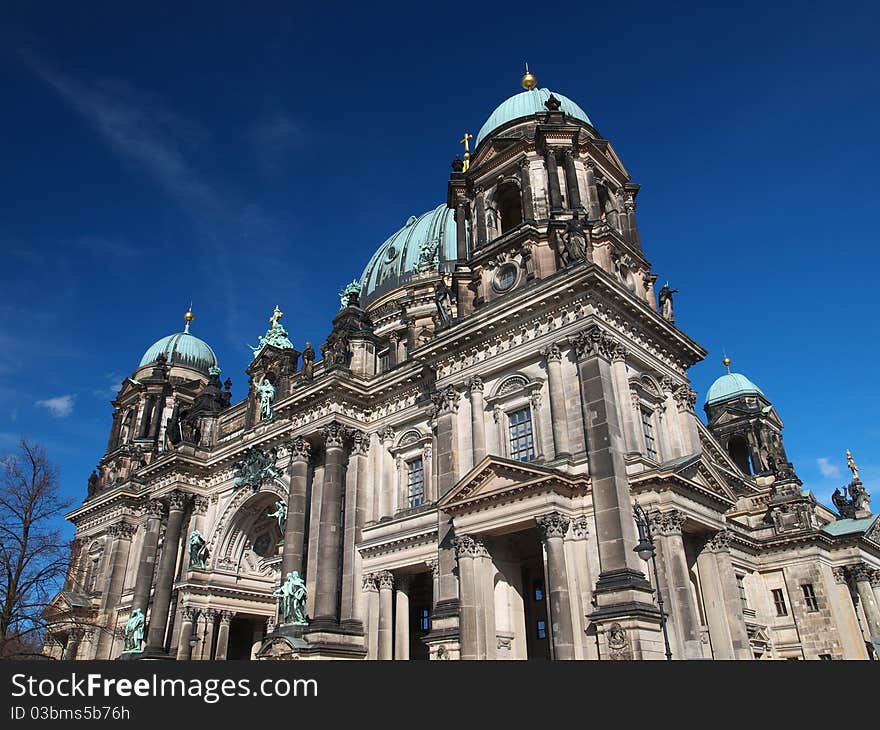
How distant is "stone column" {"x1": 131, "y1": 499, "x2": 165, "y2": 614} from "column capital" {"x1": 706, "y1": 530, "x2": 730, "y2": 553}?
32.6m

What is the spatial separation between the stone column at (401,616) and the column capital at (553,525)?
10377 mm

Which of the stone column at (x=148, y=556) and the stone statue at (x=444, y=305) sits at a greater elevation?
the stone statue at (x=444, y=305)

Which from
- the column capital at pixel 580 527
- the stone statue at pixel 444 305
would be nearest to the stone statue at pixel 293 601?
the column capital at pixel 580 527

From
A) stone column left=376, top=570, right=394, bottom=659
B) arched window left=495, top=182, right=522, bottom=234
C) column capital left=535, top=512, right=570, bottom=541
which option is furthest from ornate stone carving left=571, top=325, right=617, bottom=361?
stone column left=376, top=570, right=394, bottom=659

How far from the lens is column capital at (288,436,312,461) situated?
34875 millimetres

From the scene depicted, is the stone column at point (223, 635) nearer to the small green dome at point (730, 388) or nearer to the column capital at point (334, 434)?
the column capital at point (334, 434)

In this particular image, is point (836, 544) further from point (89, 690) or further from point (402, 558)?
point (89, 690)

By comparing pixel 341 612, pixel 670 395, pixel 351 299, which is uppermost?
pixel 351 299

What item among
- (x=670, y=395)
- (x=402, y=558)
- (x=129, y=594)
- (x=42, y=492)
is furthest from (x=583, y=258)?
(x=129, y=594)

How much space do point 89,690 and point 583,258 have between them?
21.7m

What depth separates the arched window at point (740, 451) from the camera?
5597 centimetres

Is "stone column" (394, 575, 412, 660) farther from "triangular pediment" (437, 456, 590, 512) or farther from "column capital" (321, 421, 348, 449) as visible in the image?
"triangular pediment" (437, 456, 590, 512)

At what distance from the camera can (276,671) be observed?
10.8m

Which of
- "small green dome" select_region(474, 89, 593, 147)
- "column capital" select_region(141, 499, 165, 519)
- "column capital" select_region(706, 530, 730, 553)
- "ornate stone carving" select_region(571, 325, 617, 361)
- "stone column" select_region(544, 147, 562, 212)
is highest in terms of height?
"small green dome" select_region(474, 89, 593, 147)
